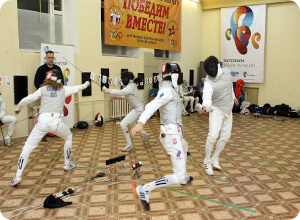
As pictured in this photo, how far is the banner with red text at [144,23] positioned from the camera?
22.8ft

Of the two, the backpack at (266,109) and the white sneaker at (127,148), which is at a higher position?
the backpack at (266,109)

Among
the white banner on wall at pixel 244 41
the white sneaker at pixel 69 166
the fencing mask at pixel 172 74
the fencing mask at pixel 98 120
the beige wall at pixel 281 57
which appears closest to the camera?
the fencing mask at pixel 172 74

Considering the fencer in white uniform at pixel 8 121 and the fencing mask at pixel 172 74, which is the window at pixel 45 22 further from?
the fencing mask at pixel 172 74

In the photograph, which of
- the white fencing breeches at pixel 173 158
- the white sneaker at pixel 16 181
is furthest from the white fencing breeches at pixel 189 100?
the white sneaker at pixel 16 181

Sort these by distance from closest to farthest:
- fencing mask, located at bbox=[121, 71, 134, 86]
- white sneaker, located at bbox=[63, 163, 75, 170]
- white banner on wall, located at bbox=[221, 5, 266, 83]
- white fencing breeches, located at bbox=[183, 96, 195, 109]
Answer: white sneaker, located at bbox=[63, 163, 75, 170] → fencing mask, located at bbox=[121, 71, 134, 86] → white fencing breeches, located at bbox=[183, 96, 195, 109] → white banner on wall, located at bbox=[221, 5, 266, 83]

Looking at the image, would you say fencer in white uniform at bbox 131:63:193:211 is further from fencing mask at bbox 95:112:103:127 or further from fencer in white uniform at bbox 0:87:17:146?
fencing mask at bbox 95:112:103:127

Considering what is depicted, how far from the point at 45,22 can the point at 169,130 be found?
15.2ft

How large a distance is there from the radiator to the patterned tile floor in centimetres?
183

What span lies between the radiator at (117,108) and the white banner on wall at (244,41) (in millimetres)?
4347

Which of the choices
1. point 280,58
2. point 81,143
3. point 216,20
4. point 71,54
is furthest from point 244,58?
point 81,143

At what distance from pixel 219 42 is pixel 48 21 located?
20.6 feet

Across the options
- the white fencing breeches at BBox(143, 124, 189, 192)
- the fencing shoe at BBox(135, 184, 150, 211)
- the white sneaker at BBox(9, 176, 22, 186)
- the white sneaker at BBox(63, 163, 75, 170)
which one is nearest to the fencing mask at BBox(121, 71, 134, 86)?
the white sneaker at BBox(63, 163, 75, 170)

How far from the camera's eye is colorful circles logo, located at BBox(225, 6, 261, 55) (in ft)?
29.9

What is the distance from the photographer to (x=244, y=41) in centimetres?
934
